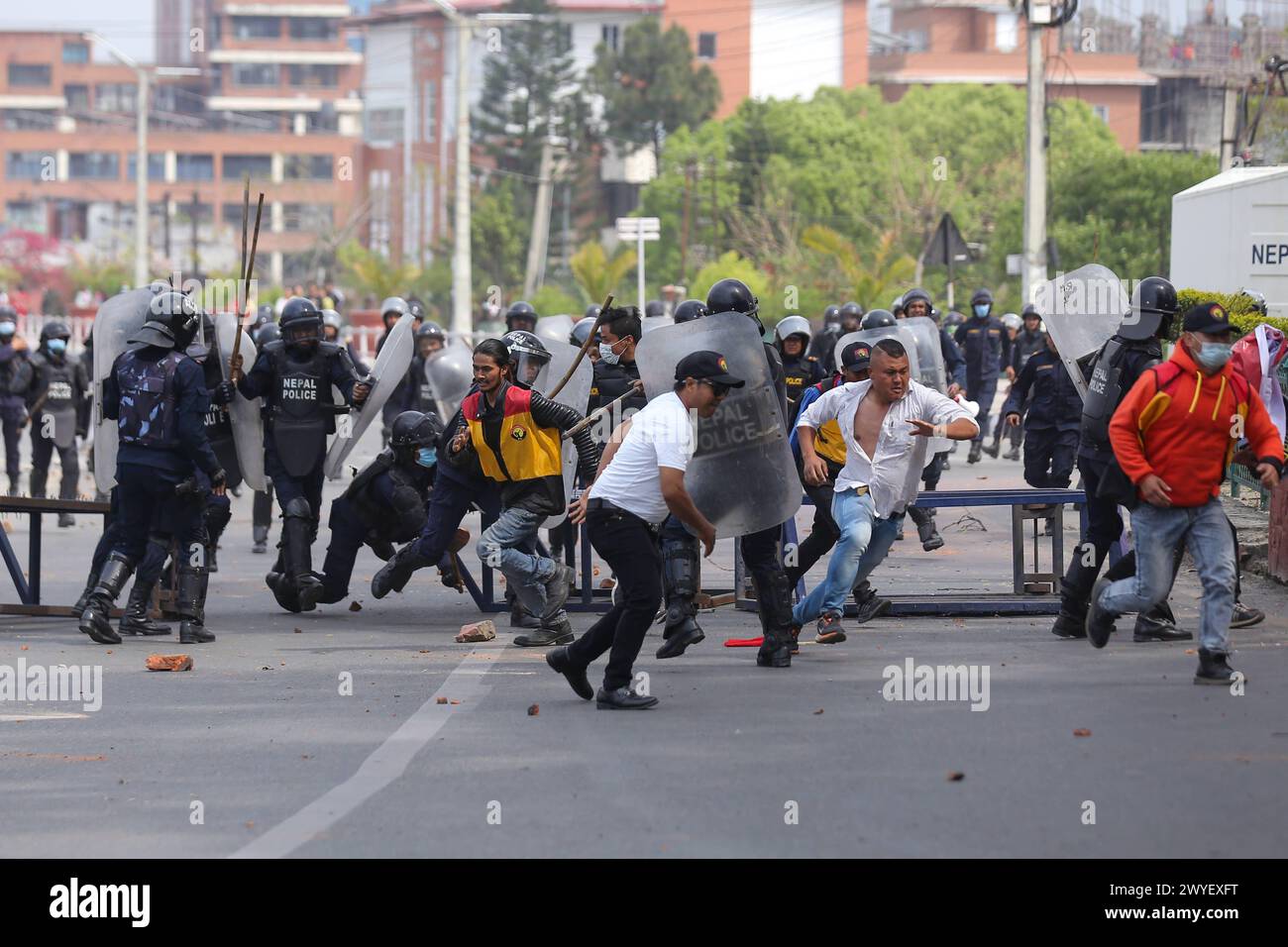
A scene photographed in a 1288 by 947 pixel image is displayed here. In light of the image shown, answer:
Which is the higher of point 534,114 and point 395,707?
point 534,114

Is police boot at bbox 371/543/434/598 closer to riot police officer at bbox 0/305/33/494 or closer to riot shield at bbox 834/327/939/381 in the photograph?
riot shield at bbox 834/327/939/381

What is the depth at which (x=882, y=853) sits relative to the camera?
6008 millimetres

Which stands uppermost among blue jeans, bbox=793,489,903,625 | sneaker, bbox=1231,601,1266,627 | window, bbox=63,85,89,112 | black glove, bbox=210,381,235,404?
window, bbox=63,85,89,112

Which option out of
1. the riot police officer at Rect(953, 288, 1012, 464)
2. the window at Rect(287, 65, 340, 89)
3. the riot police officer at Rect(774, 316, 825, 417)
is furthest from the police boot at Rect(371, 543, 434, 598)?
the window at Rect(287, 65, 340, 89)

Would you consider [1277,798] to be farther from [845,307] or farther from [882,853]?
[845,307]

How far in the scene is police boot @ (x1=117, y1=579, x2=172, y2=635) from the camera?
11.6 metres

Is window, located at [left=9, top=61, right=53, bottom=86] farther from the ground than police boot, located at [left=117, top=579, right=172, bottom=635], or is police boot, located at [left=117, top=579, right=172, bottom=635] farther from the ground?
window, located at [left=9, top=61, right=53, bottom=86]

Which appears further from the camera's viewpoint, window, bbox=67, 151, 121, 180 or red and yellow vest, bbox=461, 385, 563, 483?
window, bbox=67, 151, 121, 180

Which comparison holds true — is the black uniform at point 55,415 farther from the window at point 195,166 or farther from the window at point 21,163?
the window at point 21,163

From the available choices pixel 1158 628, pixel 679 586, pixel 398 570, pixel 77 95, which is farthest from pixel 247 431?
pixel 77 95

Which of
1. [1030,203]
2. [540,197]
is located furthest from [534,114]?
[1030,203]

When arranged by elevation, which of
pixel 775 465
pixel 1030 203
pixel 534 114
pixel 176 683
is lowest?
pixel 176 683

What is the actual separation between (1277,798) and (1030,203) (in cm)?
2279

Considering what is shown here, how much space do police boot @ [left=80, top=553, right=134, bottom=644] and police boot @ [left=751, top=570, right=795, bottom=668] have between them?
3.73 m
